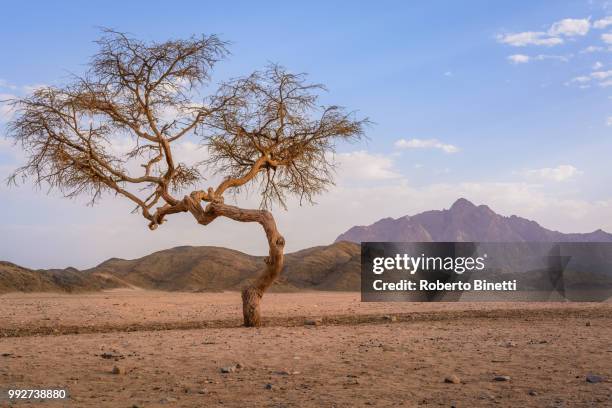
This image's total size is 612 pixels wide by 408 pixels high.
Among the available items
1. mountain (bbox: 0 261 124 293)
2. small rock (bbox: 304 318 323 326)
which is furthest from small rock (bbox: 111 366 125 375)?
mountain (bbox: 0 261 124 293)

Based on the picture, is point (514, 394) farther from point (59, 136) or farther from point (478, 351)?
point (59, 136)

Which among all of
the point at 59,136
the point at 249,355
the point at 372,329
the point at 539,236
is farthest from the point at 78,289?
the point at 539,236

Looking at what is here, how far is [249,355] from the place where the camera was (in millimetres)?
11109

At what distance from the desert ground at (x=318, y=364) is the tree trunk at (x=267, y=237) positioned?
42.3 inches

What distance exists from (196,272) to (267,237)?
124 feet

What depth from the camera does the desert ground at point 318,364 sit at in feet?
26.4

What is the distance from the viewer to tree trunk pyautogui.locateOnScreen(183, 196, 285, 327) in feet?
55.3

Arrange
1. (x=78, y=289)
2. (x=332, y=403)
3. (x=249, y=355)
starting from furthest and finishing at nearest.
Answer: (x=78, y=289)
(x=249, y=355)
(x=332, y=403)

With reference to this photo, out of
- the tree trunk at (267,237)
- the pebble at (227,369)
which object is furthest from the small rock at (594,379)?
the tree trunk at (267,237)

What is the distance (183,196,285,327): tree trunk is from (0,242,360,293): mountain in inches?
1113

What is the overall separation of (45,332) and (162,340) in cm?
384

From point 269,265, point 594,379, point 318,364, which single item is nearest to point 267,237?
point 269,265

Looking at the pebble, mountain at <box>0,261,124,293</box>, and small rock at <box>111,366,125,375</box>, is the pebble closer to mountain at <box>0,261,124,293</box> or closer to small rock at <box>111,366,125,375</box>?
small rock at <box>111,366,125,375</box>

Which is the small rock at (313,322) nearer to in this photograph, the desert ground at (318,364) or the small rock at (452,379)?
the desert ground at (318,364)
